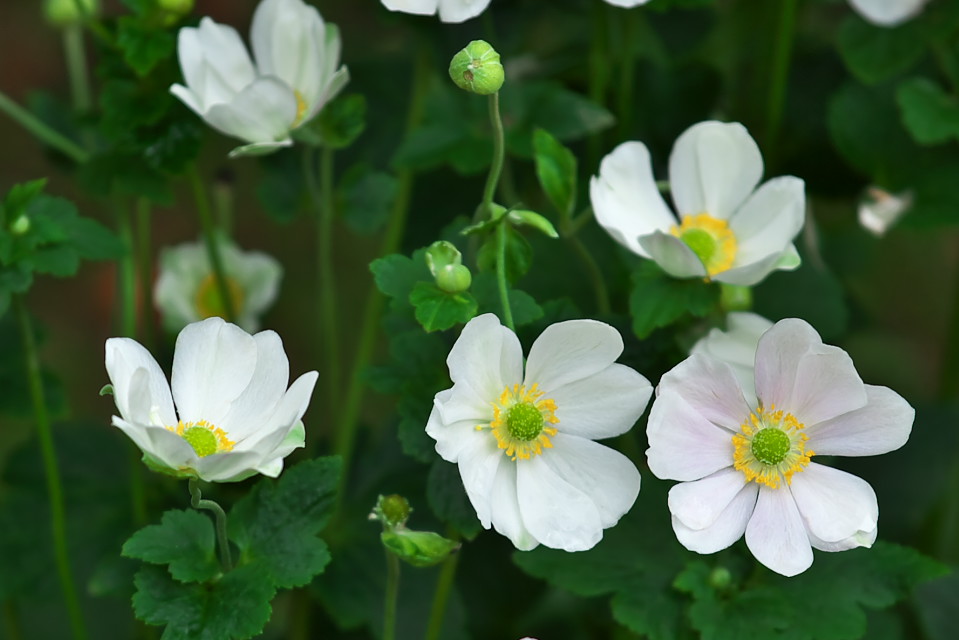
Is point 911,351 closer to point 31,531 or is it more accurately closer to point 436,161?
point 436,161

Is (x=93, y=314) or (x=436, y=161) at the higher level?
(x=436, y=161)

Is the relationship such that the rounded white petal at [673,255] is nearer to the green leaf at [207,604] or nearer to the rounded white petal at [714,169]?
the rounded white petal at [714,169]

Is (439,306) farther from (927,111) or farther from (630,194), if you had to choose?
(927,111)

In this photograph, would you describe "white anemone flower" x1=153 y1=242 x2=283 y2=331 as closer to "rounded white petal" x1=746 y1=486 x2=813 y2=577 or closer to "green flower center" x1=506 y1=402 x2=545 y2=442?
"green flower center" x1=506 y1=402 x2=545 y2=442

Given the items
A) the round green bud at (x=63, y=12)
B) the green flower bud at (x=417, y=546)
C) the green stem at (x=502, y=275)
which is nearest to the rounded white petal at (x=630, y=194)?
the green stem at (x=502, y=275)

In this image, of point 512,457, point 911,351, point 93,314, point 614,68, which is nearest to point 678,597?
point 512,457

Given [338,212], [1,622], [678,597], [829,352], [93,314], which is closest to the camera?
[829,352]
